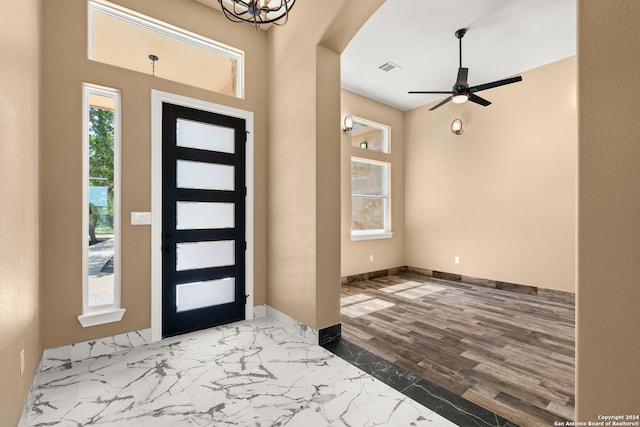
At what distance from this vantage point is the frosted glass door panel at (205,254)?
2.96 metres

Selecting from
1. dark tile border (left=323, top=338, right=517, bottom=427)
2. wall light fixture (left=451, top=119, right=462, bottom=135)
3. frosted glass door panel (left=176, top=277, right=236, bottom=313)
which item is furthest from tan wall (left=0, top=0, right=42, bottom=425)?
wall light fixture (left=451, top=119, right=462, bottom=135)

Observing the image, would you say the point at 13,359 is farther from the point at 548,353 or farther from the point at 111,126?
the point at 548,353

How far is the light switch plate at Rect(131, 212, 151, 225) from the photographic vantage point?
264 cm

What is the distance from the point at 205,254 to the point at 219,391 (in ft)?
4.86

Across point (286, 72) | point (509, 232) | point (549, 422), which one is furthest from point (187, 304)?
point (509, 232)

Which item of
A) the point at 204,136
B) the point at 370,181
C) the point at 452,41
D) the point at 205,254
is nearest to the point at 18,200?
the point at 205,254

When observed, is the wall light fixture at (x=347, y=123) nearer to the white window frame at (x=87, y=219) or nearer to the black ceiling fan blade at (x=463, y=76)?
the black ceiling fan blade at (x=463, y=76)

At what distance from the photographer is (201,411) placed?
178 centimetres

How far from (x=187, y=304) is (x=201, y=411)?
1.39 metres

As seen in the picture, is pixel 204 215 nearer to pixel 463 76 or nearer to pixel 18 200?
pixel 18 200

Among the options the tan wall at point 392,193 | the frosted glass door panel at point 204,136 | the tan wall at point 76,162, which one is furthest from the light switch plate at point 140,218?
the tan wall at point 392,193

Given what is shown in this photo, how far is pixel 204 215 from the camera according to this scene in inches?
122

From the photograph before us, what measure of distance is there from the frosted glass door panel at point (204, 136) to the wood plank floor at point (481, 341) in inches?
98.0
